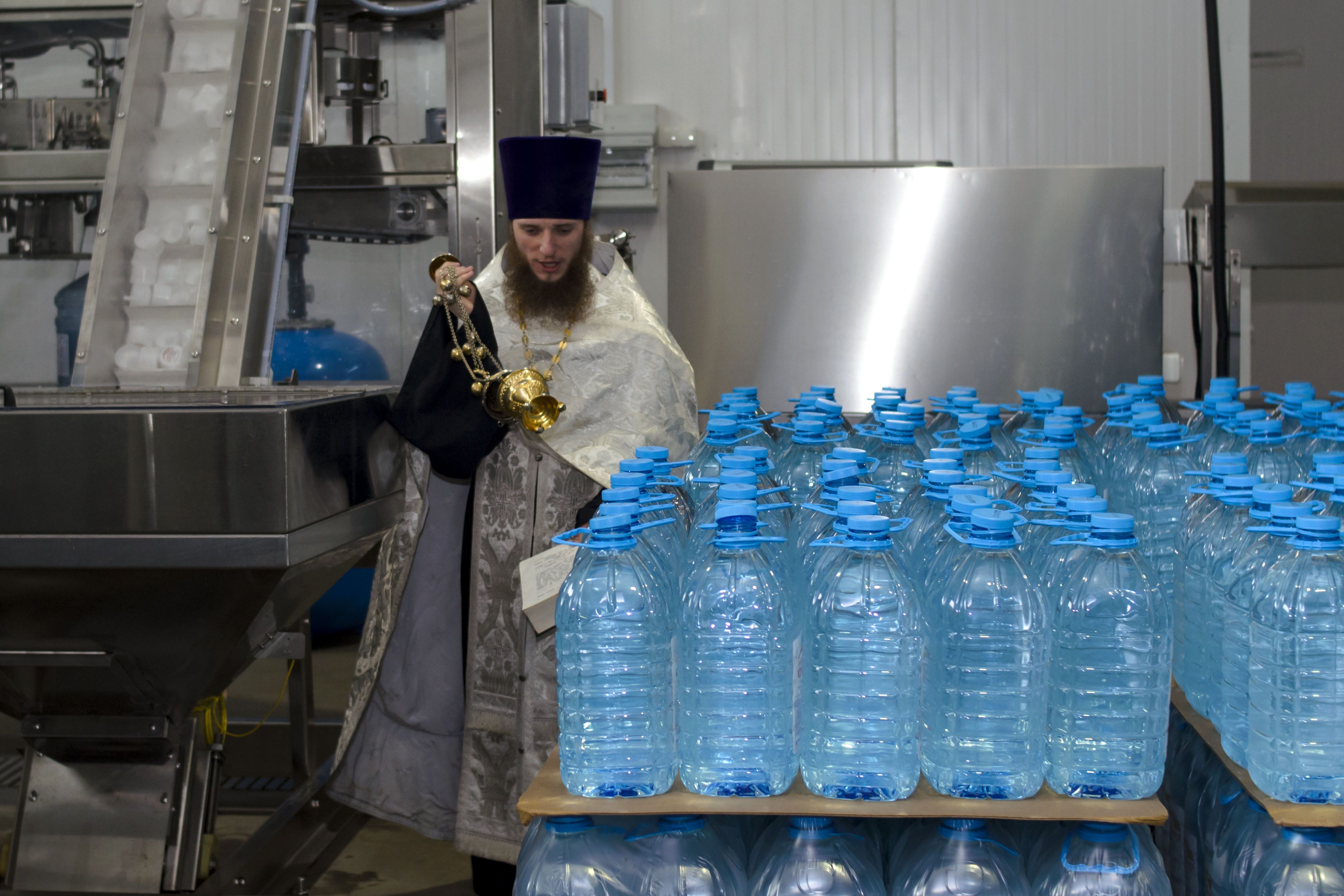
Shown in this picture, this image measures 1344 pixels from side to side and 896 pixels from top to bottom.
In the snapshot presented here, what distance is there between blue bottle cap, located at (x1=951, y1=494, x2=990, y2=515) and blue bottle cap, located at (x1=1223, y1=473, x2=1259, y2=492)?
38cm

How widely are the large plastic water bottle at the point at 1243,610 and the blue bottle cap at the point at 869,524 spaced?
0.44 meters

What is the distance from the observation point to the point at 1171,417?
2.36 metres

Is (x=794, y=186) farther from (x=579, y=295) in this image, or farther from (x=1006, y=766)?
(x=1006, y=766)

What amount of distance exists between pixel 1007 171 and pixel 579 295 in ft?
6.00

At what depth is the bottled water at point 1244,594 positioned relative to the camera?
1.28 metres

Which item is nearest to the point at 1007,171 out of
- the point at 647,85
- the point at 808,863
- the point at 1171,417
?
the point at 1171,417

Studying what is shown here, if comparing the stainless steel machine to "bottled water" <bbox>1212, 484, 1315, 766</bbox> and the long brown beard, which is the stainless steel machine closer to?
the long brown beard

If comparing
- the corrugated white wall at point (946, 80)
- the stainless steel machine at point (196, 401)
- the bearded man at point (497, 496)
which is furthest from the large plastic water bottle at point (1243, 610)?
the corrugated white wall at point (946, 80)

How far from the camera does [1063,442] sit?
5.85ft

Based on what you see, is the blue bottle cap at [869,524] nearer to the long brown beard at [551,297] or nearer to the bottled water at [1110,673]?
the bottled water at [1110,673]

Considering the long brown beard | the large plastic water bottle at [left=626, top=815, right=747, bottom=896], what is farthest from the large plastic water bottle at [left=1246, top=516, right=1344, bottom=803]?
the long brown beard

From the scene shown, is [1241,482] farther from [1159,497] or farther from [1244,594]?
[1159,497]

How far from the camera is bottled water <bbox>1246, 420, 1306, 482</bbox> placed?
6.14 feet

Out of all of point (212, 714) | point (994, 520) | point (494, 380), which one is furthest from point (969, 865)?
point (212, 714)
